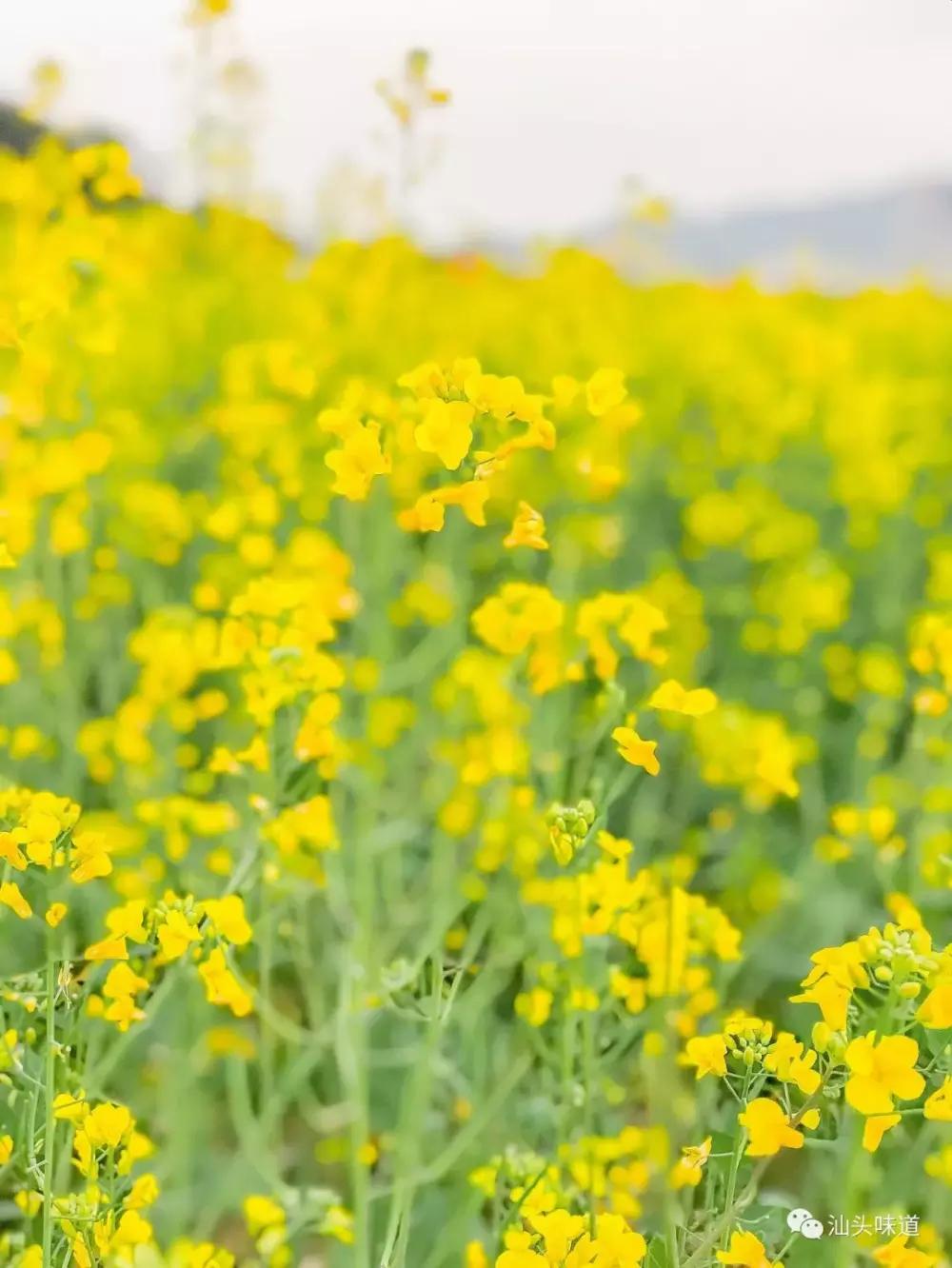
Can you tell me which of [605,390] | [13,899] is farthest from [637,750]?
[13,899]

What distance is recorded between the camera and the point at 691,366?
4.29 meters

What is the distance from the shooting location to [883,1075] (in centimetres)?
74

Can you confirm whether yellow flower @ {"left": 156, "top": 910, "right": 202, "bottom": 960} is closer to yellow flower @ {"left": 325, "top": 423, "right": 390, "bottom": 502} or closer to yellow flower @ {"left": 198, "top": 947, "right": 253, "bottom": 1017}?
yellow flower @ {"left": 198, "top": 947, "right": 253, "bottom": 1017}

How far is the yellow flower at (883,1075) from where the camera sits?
2.39 feet

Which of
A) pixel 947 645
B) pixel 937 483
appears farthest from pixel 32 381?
pixel 937 483

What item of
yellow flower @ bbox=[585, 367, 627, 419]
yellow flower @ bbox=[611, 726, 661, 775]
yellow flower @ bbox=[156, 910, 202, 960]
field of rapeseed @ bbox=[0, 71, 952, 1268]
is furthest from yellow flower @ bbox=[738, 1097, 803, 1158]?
yellow flower @ bbox=[585, 367, 627, 419]

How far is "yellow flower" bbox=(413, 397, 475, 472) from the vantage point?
88cm

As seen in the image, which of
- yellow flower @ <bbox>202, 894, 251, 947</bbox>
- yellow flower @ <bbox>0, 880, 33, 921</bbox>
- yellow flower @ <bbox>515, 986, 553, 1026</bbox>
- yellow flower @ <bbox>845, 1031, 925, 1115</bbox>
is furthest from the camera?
yellow flower @ <bbox>515, 986, 553, 1026</bbox>

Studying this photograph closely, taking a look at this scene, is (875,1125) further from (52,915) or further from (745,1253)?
(52,915)

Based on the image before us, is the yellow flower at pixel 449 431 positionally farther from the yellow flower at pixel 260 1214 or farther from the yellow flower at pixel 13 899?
the yellow flower at pixel 260 1214

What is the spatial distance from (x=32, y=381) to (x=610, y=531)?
4.52 ft

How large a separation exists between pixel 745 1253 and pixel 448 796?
1.35 metres

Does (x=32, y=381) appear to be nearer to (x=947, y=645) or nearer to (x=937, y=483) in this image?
(x=947, y=645)

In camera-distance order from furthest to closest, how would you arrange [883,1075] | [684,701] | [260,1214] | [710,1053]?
[260,1214] < [684,701] < [710,1053] < [883,1075]
